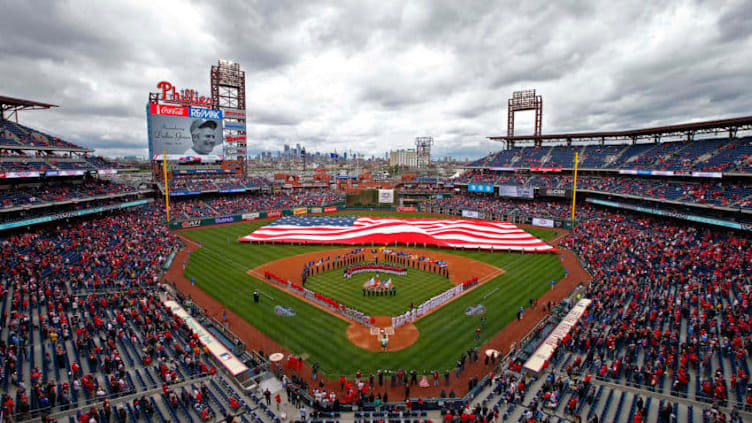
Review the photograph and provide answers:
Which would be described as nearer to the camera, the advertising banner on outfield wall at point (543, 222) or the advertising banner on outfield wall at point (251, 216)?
the advertising banner on outfield wall at point (543, 222)

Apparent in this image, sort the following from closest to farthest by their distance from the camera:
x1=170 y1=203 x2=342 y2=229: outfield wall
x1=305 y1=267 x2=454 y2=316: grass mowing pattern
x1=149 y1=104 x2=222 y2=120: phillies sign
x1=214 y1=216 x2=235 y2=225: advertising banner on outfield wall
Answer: x1=305 y1=267 x2=454 y2=316: grass mowing pattern, x1=170 y1=203 x2=342 y2=229: outfield wall, x1=214 y1=216 x2=235 y2=225: advertising banner on outfield wall, x1=149 y1=104 x2=222 y2=120: phillies sign

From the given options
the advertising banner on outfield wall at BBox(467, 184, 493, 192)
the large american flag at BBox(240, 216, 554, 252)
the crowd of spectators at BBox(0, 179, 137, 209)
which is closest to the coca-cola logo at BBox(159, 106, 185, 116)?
the crowd of spectators at BBox(0, 179, 137, 209)

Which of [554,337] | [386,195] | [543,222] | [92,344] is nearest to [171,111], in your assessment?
[386,195]

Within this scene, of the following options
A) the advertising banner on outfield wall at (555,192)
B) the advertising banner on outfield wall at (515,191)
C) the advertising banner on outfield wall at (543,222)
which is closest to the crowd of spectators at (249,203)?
the advertising banner on outfield wall at (515,191)

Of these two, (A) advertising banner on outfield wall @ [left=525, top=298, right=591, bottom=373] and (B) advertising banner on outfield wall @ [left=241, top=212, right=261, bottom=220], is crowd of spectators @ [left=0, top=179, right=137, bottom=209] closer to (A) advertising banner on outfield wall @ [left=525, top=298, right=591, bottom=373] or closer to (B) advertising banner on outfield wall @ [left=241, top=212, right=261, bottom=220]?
(B) advertising banner on outfield wall @ [left=241, top=212, right=261, bottom=220]

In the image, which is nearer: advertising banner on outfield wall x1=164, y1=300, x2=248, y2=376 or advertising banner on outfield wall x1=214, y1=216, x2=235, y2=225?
advertising banner on outfield wall x1=164, y1=300, x2=248, y2=376

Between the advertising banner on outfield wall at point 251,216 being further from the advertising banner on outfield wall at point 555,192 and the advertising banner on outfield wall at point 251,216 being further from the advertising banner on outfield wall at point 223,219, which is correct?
the advertising banner on outfield wall at point 555,192

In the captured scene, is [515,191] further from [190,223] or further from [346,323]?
[190,223]

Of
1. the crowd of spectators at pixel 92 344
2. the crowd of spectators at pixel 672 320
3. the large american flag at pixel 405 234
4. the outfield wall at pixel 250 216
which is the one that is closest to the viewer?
the crowd of spectators at pixel 92 344
